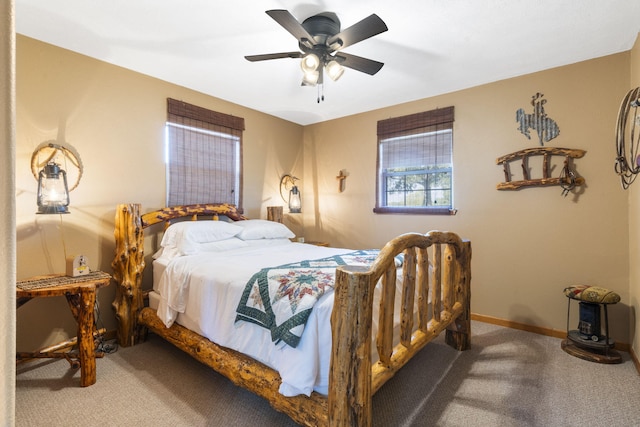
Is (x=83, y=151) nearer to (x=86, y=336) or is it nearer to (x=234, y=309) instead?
(x=86, y=336)

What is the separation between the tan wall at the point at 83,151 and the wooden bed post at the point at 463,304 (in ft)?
10.1

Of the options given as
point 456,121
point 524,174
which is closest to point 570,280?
point 524,174

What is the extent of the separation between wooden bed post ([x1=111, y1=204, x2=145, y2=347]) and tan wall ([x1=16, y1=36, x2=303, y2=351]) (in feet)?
0.85

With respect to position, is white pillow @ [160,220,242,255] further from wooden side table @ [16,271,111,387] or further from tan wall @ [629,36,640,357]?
tan wall @ [629,36,640,357]

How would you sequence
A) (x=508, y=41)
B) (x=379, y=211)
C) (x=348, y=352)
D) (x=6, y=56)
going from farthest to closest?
(x=379, y=211), (x=508, y=41), (x=348, y=352), (x=6, y=56)

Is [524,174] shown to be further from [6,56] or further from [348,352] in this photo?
[6,56]

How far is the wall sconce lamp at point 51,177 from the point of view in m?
2.34

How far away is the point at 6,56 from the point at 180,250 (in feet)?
8.27

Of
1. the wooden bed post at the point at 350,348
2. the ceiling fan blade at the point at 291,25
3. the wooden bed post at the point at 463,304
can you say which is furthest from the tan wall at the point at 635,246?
the ceiling fan blade at the point at 291,25

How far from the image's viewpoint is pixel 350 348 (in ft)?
4.45

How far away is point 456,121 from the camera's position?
3555 millimetres

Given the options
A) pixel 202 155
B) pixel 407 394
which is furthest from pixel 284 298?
pixel 202 155

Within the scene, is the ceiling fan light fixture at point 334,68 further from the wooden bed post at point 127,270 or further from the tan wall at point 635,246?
the tan wall at point 635,246

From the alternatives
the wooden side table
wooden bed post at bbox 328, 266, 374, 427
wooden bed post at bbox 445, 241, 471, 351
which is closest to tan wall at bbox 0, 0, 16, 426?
wooden bed post at bbox 328, 266, 374, 427
